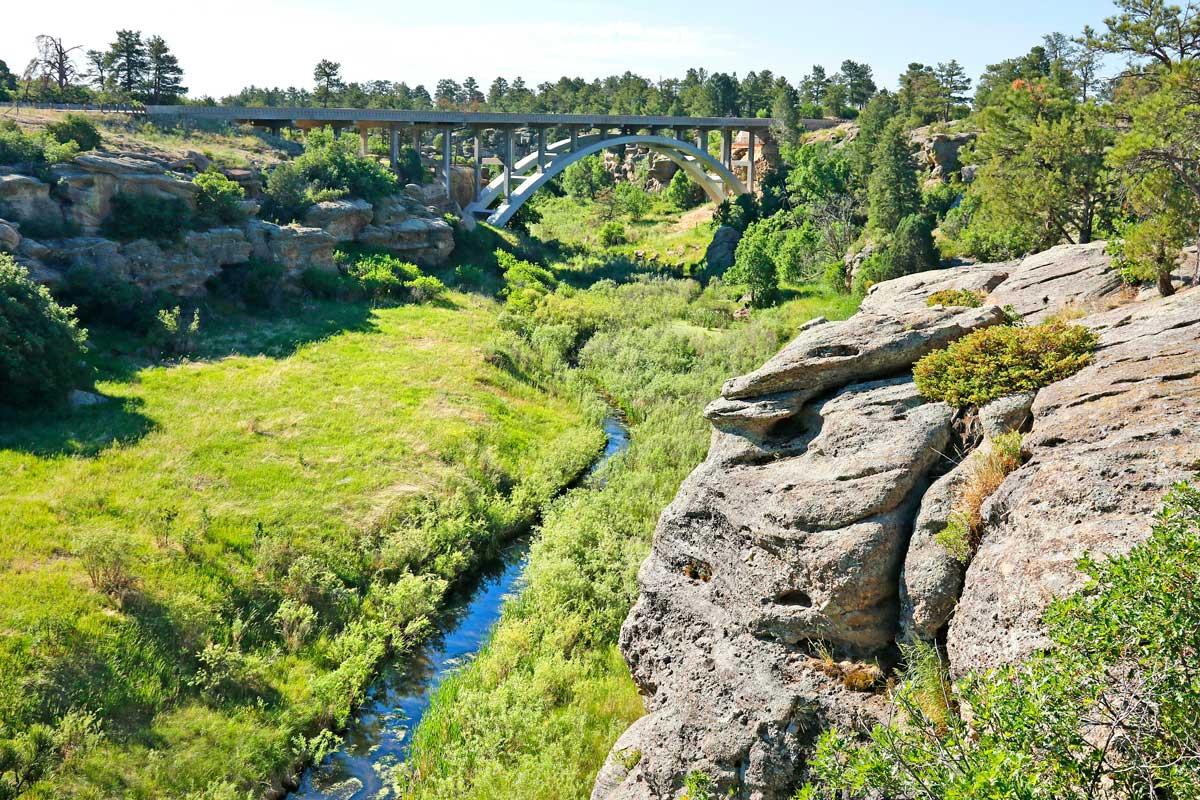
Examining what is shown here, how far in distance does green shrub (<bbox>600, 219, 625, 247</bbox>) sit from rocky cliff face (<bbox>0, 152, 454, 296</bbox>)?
33239 mm

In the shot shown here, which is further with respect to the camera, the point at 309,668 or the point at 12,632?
the point at 309,668

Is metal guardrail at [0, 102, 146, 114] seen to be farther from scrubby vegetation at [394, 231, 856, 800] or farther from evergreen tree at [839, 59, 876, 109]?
evergreen tree at [839, 59, 876, 109]

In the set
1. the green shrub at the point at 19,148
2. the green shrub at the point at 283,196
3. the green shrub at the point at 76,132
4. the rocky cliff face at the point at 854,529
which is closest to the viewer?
the rocky cliff face at the point at 854,529

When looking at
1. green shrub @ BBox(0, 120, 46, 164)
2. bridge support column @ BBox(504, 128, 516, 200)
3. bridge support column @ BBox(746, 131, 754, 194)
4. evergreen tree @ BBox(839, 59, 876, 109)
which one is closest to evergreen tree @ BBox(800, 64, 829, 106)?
evergreen tree @ BBox(839, 59, 876, 109)

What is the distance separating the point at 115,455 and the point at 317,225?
86.2 feet

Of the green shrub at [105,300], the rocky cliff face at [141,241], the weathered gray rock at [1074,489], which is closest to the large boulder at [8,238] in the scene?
the rocky cliff face at [141,241]

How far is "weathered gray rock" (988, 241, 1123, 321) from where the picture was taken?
1878cm

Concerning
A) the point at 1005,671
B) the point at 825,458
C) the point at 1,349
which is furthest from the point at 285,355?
the point at 1005,671

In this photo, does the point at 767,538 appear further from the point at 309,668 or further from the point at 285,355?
the point at 285,355

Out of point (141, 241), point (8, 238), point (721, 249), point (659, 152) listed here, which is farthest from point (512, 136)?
point (8, 238)

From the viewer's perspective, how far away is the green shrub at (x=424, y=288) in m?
46.8

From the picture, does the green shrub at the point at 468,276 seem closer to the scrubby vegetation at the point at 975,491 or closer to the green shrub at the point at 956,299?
the green shrub at the point at 956,299

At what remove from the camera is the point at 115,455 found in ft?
77.3

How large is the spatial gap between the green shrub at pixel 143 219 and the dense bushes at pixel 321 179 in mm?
7379
